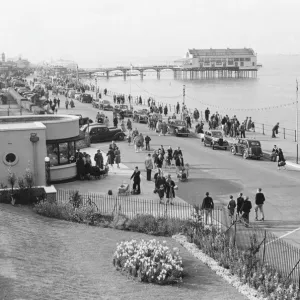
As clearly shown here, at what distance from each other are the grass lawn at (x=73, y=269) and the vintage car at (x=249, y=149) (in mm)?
17105

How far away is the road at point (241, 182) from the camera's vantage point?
2097 centimetres

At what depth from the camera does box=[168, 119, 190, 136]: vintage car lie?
4312cm

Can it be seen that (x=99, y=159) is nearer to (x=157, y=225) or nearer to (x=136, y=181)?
(x=136, y=181)

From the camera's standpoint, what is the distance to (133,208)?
2123cm

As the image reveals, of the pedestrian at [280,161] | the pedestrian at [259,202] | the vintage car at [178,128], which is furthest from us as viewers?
the vintage car at [178,128]

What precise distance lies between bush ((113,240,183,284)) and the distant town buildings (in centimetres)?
16750

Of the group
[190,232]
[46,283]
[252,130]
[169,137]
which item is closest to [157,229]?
[190,232]

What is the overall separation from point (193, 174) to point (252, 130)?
63.6ft

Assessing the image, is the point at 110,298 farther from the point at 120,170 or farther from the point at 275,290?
the point at 120,170

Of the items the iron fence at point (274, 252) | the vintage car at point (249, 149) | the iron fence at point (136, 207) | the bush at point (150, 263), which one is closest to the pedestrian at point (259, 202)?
the iron fence at point (136, 207)

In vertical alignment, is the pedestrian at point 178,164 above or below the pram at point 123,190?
above

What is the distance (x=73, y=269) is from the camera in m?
14.1

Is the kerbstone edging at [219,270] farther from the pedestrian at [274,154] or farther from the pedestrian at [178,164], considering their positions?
the pedestrian at [274,154]

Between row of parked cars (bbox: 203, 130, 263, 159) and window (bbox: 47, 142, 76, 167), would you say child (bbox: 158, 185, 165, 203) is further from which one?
row of parked cars (bbox: 203, 130, 263, 159)
